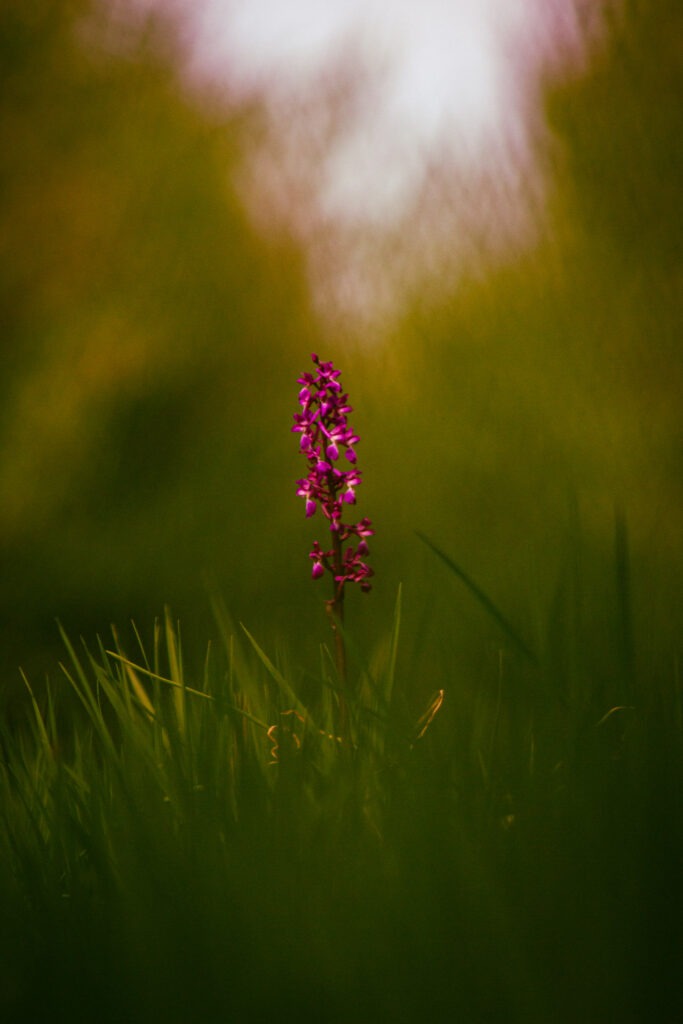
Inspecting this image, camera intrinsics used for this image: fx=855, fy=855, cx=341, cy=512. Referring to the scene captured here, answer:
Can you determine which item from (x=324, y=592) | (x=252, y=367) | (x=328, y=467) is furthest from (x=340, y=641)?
(x=252, y=367)

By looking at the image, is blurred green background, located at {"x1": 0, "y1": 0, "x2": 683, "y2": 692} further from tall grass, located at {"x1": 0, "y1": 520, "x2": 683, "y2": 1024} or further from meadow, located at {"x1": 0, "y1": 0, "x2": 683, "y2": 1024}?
tall grass, located at {"x1": 0, "y1": 520, "x2": 683, "y2": 1024}

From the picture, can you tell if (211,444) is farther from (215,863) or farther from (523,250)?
(215,863)

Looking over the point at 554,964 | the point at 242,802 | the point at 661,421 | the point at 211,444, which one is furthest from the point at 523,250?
the point at 554,964

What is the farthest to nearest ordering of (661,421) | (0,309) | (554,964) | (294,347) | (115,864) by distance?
(0,309) → (294,347) → (661,421) → (115,864) → (554,964)

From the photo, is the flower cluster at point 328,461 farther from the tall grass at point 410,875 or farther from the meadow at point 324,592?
the tall grass at point 410,875

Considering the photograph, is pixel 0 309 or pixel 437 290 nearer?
pixel 437 290

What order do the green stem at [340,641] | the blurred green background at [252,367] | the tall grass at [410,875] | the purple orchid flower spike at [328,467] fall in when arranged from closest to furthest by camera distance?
the tall grass at [410,875], the green stem at [340,641], the purple orchid flower spike at [328,467], the blurred green background at [252,367]

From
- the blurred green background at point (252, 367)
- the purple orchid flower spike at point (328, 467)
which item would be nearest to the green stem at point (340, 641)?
the purple orchid flower spike at point (328, 467)
